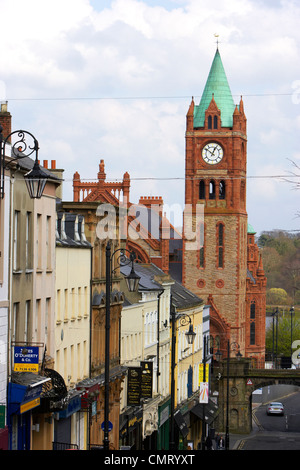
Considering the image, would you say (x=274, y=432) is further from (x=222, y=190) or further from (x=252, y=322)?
(x=252, y=322)

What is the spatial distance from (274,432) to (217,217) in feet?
78.3

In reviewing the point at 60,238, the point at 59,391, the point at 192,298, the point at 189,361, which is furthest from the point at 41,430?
the point at 192,298

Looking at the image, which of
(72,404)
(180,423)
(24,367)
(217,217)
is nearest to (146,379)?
(72,404)

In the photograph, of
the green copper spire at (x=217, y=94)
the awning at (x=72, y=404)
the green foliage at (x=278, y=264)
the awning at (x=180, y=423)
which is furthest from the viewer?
the green foliage at (x=278, y=264)

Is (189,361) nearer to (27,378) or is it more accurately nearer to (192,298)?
(192,298)

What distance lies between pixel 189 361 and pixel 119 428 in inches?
888

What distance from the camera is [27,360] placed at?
26.6 metres

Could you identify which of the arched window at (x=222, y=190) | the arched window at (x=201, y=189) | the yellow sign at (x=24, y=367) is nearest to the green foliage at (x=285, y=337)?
the arched window at (x=222, y=190)

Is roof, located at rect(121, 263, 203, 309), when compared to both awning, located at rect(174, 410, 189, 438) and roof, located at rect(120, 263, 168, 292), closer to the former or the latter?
roof, located at rect(120, 263, 168, 292)

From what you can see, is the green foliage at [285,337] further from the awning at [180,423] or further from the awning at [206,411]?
the awning at [180,423]

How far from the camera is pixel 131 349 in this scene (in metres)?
48.2

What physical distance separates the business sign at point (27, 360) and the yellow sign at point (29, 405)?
1081 mm

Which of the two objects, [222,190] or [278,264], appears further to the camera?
[278,264]

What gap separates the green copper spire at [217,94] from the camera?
10244 centimetres
